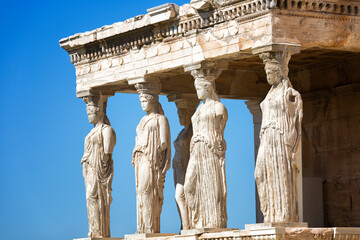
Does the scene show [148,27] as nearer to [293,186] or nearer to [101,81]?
[101,81]

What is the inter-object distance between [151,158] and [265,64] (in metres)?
3.79

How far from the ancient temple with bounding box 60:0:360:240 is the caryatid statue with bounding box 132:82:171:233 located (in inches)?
13.4

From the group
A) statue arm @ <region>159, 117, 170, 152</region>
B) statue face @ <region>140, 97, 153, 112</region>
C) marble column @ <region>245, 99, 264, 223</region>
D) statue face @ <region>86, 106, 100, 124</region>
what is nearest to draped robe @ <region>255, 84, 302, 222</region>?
statue arm @ <region>159, 117, 170, 152</region>

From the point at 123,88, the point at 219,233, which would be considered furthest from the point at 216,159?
the point at 123,88

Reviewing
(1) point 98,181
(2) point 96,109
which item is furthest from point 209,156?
(2) point 96,109

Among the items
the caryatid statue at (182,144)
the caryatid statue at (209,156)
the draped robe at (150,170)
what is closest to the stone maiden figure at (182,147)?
the caryatid statue at (182,144)

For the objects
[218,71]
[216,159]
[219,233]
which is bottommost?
[219,233]

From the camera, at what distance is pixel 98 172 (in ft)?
80.5

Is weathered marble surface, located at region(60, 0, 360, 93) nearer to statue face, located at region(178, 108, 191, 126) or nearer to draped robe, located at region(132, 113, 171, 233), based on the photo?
draped robe, located at region(132, 113, 171, 233)

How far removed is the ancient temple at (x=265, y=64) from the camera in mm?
20094

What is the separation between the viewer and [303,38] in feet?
66.3

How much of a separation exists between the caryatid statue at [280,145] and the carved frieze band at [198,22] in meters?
0.81

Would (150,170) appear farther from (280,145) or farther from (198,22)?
(280,145)

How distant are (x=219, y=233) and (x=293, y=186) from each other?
5.19ft
